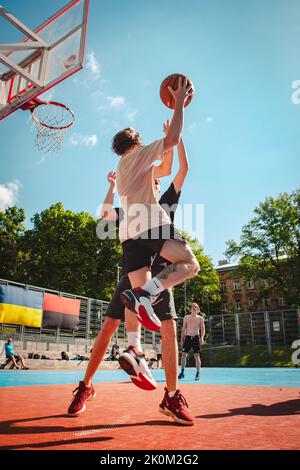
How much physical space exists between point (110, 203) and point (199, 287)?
139 feet

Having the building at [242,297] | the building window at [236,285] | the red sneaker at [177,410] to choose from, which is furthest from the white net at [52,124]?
the building window at [236,285]

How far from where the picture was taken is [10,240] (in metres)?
38.4

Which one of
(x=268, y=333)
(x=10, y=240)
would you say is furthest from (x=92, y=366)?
(x=10, y=240)

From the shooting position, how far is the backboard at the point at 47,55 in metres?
8.25

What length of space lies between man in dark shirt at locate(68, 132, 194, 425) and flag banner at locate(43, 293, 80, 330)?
19.4 m

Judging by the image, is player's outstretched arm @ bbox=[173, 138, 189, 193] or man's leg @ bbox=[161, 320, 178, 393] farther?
player's outstretched arm @ bbox=[173, 138, 189, 193]

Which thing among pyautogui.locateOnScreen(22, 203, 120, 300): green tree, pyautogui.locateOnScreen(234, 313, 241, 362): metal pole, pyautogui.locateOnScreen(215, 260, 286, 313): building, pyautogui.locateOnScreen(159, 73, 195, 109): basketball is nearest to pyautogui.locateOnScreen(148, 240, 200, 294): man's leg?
pyautogui.locateOnScreen(159, 73, 195, 109): basketball

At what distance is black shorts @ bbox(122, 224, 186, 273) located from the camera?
2.73 m

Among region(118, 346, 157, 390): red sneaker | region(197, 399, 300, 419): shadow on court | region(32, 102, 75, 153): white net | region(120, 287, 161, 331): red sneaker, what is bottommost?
region(197, 399, 300, 419): shadow on court

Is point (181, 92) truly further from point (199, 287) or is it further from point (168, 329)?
point (199, 287)

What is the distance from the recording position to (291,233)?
1476 inches

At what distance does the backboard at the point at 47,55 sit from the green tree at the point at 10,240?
3130 cm

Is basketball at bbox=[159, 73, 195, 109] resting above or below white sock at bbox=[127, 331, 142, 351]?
above

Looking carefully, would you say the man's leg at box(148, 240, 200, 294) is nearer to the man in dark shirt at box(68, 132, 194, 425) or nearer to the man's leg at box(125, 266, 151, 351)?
the man in dark shirt at box(68, 132, 194, 425)
